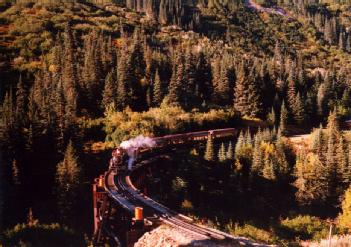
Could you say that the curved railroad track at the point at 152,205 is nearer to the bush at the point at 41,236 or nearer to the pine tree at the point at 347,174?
the bush at the point at 41,236

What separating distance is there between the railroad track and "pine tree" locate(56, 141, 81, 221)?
3.50 meters

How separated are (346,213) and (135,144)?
26.0 metres

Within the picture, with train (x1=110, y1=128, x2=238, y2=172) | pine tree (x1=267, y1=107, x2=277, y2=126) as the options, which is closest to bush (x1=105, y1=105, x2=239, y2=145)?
train (x1=110, y1=128, x2=238, y2=172)

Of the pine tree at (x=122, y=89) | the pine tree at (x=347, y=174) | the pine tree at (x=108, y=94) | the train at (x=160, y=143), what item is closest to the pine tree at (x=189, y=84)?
the pine tree at (x=122, y=89)

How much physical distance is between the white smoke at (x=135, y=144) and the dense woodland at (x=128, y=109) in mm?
4720

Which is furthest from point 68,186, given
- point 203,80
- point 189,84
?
point 203,80

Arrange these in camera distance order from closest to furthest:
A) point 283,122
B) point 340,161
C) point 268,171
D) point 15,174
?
point 15,174, point 268,171, point 340,161, point 283,122

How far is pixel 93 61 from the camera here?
7500 cm

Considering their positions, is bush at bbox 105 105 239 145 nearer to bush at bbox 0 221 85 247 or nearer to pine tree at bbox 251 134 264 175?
pine tree at bbox 251 134 264 175

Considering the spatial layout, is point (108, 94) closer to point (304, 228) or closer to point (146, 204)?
point (146, 204)

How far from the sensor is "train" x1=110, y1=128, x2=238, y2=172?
4516cm

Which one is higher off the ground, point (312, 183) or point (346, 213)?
point (312, 183)

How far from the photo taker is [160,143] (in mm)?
53625

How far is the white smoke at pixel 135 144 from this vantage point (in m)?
48.5
